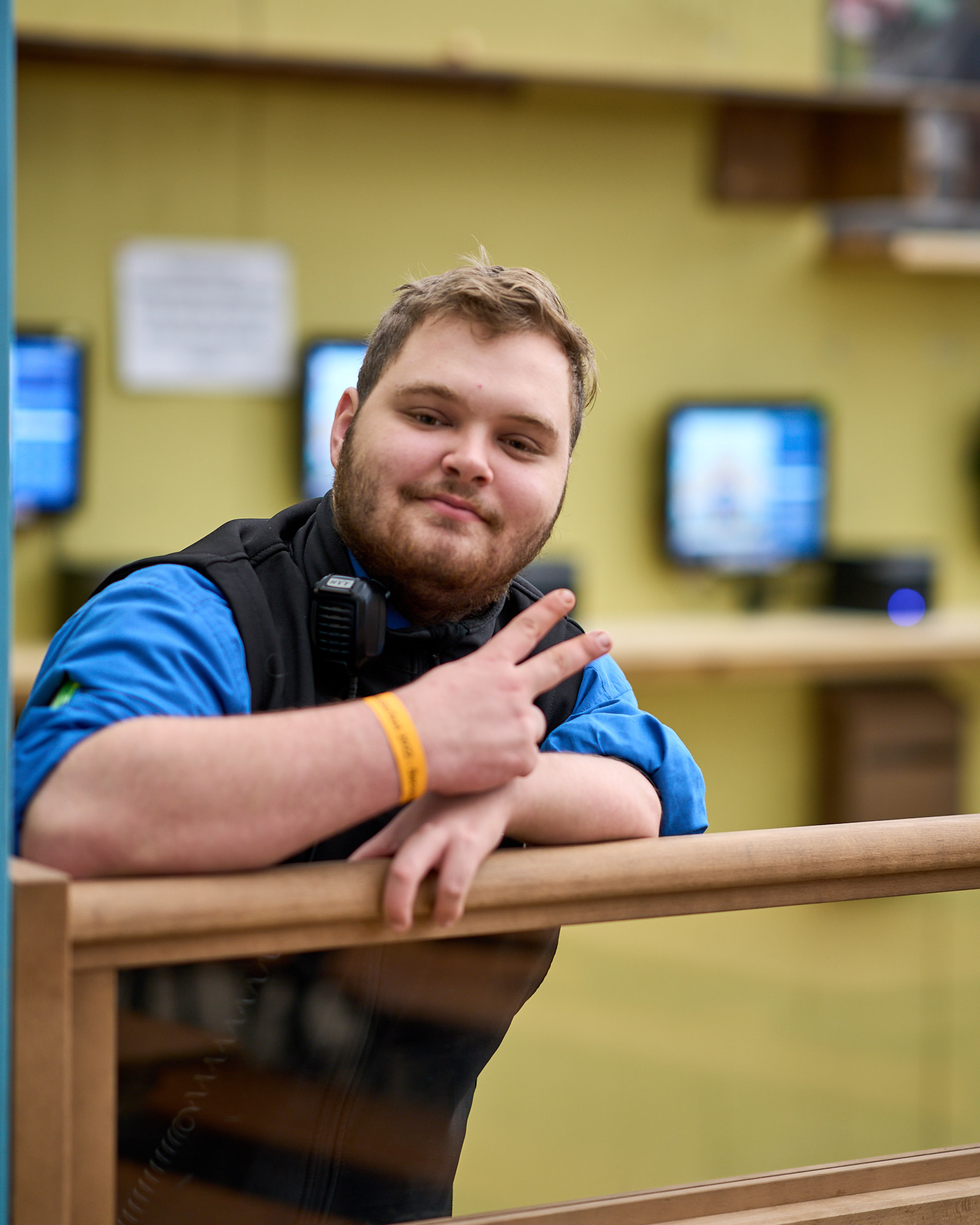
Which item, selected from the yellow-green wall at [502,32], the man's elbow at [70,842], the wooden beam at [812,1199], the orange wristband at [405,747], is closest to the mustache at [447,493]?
the orange wristband at [405,747]

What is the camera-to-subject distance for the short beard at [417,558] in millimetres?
1016

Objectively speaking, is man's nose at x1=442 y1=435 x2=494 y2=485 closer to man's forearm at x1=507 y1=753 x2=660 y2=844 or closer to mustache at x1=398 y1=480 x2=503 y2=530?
mustache at x1=398 y1=480 x2=503 y2=530

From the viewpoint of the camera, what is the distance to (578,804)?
904 mm

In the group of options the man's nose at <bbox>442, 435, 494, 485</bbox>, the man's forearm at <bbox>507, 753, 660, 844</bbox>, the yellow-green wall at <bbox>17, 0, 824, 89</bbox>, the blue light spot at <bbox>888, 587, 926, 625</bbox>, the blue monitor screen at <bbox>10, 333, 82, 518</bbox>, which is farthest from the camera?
the blue light spot at <bbox>888, 587, 926, 625</bbox>

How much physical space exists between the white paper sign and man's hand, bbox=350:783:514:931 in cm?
223

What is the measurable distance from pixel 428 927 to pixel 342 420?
50 centimetres

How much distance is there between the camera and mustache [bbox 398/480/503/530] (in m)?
1.01

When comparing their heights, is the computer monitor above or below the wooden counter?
above

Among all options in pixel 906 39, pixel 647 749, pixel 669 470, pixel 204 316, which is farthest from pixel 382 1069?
pixel 906 39

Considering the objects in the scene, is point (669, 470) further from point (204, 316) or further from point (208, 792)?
point (208, 792)

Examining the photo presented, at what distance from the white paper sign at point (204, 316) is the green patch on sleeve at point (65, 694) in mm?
2124

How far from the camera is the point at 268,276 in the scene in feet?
9.68

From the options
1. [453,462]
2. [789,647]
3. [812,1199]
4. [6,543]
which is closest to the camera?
[6,543]

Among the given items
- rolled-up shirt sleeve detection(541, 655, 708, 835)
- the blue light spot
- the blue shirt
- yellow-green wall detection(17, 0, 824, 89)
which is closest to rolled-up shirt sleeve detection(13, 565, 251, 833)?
the blue shirt
